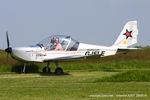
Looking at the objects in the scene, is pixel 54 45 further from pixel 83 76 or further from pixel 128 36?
pixel 128 36

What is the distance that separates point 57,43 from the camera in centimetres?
1773

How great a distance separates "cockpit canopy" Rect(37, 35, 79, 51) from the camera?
17672 mm

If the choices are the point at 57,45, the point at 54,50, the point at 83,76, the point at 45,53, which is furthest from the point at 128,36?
the point at 83,76

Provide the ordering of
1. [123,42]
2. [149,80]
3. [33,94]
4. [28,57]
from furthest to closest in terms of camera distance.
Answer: [123,42] < [28,57] < [149,80] < [33,94]

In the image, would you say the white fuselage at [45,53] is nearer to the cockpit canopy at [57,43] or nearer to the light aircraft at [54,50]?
the light aircraft at [54,50]

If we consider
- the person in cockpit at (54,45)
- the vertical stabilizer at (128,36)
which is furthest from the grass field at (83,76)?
the vertical stabilizer at (128,36)

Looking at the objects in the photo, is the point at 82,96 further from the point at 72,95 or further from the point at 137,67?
the point at 137,67

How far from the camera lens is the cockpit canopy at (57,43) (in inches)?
696

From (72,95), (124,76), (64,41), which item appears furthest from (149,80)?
(64,41)

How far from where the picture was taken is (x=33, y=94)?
26.7 feet

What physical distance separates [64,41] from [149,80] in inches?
285

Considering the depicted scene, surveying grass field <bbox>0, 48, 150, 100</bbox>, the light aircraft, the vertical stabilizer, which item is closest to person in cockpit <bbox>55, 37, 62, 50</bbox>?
the light aircraft

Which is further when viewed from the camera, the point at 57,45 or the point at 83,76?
the point at 57,45

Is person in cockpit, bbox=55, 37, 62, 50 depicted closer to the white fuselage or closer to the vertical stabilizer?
the white fuselage
